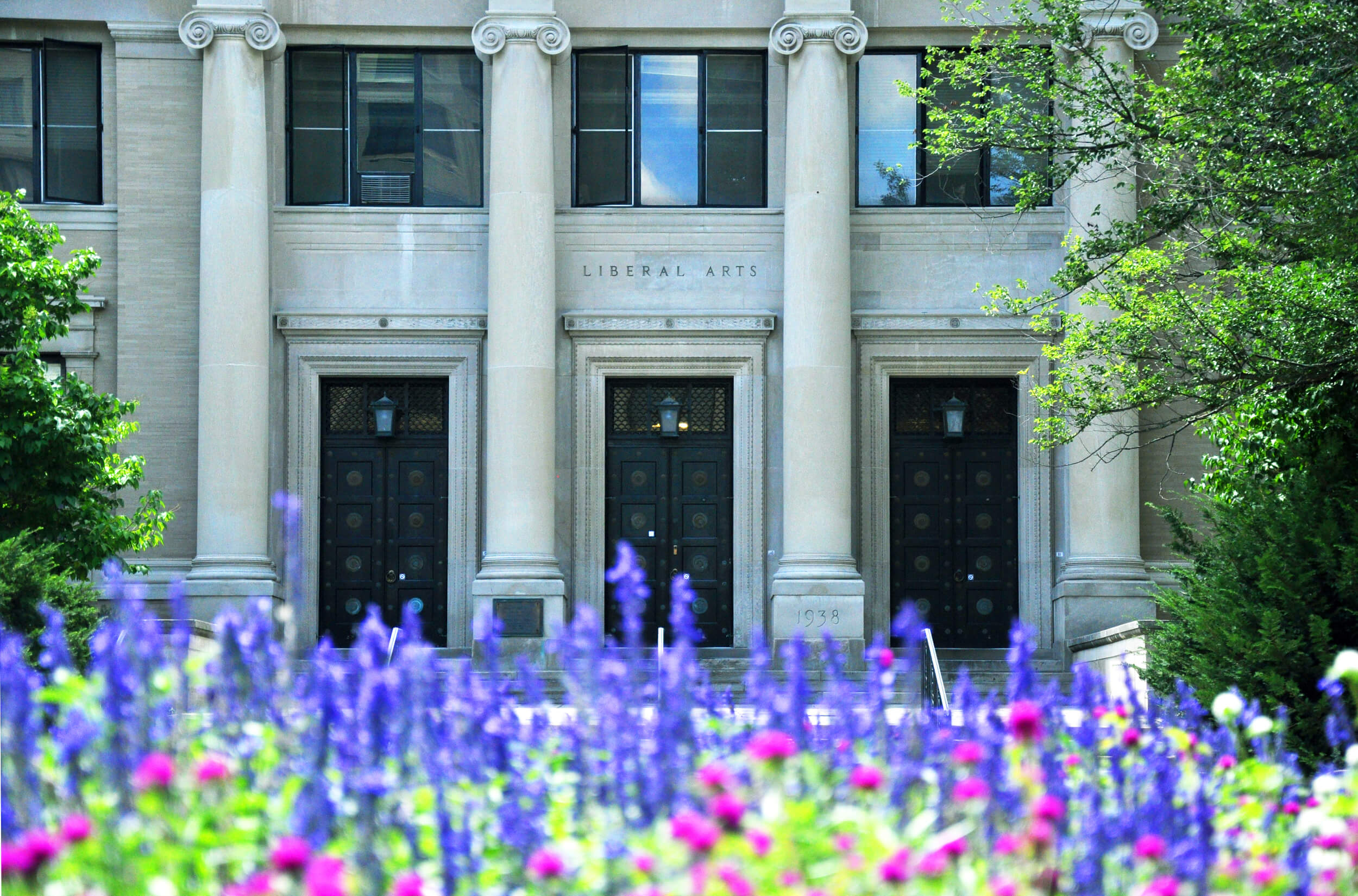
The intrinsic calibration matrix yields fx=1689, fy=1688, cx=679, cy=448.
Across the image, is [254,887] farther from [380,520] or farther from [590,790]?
[380,520]

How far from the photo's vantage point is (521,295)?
25156 millimetres

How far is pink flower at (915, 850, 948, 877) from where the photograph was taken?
10.7 feet

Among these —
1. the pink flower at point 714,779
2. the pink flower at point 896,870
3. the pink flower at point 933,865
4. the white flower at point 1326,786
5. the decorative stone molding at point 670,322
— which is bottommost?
the white flower at point 1326,786

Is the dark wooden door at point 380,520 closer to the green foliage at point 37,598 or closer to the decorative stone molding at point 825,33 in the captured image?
the decorative stone molding at point 825,33

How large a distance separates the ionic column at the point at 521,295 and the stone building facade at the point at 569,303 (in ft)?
0.18

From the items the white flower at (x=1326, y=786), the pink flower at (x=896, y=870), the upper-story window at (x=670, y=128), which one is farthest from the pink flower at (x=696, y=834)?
the upper-story window at (x=670, y=128)

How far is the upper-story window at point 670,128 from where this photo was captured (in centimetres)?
2661

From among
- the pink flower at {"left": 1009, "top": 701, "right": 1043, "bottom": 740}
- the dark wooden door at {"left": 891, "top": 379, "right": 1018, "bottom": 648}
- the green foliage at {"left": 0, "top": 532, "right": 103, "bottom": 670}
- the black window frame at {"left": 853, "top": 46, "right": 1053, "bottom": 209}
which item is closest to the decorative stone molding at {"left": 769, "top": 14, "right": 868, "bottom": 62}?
the black window frame at {"left": 853, "top": 46, "right": 1053, "bottom": 209}

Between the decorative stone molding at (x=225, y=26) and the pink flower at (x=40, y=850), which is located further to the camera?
the decorative stone molding at (x=225, y=26)

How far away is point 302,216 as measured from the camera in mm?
26203

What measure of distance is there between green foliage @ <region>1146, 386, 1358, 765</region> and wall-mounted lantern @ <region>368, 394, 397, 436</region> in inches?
572

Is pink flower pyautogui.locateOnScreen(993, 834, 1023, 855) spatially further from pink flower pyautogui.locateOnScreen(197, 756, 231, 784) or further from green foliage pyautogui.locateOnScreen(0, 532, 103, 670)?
green foliage pyautogui.locateOnScreen(0, 532, 103, 670)

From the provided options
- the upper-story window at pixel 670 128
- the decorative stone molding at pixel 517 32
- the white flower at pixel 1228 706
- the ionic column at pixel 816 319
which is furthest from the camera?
the upper-story window at pixel 670 128

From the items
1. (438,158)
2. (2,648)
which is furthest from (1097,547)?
(2,648)
